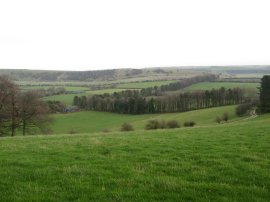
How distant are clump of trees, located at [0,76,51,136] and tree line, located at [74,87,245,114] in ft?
197

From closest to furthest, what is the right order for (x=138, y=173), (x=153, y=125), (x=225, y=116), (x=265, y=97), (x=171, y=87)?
(x=138, y=173)
(x=265, y=97)
(x=153, y=125)
(x=225, y=116)
(x=171, y=87)

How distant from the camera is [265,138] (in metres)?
18.0

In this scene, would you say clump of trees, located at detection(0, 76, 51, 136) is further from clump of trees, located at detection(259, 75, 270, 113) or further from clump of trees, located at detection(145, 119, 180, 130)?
clump of trees, located at detection(259, 75, 270, 113)

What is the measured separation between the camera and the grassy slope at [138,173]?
350 inches

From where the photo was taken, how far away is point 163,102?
4257 inches

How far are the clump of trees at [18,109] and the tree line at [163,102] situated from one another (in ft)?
197

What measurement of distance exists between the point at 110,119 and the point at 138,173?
8601 cm

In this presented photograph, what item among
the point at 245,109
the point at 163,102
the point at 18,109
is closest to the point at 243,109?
the point at 245,109

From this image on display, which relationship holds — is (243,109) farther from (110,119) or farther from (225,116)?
(110,119)

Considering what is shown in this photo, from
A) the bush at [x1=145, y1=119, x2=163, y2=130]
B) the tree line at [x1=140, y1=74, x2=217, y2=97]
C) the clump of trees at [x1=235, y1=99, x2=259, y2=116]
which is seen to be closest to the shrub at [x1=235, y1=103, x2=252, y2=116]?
the clump of trees at [x1=235, y1=99, x2=259, y2=116]

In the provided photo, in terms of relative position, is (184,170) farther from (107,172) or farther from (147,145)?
(147,145)

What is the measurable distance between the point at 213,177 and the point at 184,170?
1162 millimetres

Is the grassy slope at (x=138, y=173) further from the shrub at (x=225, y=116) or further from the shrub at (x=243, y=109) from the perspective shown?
the shrub at (x=243, y=109)

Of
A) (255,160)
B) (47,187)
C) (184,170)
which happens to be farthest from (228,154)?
(47,187)
